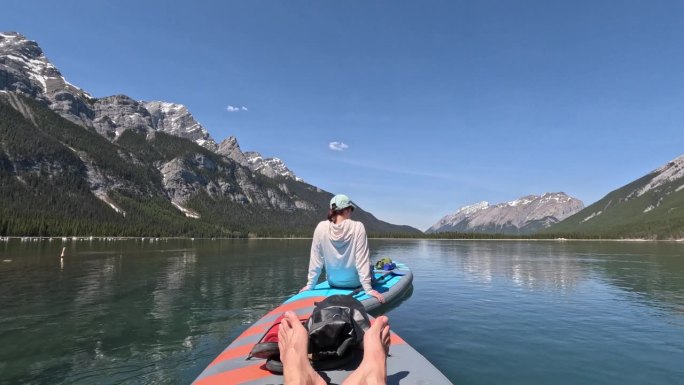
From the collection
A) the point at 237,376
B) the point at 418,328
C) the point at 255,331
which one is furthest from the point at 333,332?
the point at 418,328

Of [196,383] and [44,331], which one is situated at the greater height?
[196,383]

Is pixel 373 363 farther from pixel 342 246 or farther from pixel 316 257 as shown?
pixel 316 257

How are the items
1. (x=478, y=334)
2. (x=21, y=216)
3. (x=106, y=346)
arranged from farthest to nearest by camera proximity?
Result: (x=21, y=216) < (x=478, y=334) < (x=106, y=346)

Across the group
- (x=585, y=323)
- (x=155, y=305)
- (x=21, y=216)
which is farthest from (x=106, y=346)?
(x=21, y=216)

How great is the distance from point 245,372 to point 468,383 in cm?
631

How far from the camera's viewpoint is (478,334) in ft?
49.6

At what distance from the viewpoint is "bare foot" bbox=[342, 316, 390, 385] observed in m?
4.71

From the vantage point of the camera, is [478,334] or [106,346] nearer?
[106,346]

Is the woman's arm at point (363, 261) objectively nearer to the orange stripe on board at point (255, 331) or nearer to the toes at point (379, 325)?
the orange stripe on board at point (255, 331)

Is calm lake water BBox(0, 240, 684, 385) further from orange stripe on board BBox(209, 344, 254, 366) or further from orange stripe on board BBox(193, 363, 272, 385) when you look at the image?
orange stripe on board BBox(193, 363, 272, 385)

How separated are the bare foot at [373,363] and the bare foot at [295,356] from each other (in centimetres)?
49

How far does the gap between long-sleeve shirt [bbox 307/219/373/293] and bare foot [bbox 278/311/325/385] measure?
189 inches

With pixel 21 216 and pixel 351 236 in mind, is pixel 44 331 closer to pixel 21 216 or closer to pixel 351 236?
pixel 351 236

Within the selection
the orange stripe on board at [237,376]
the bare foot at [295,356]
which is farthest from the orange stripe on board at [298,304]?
the bare foot at [295,356]
